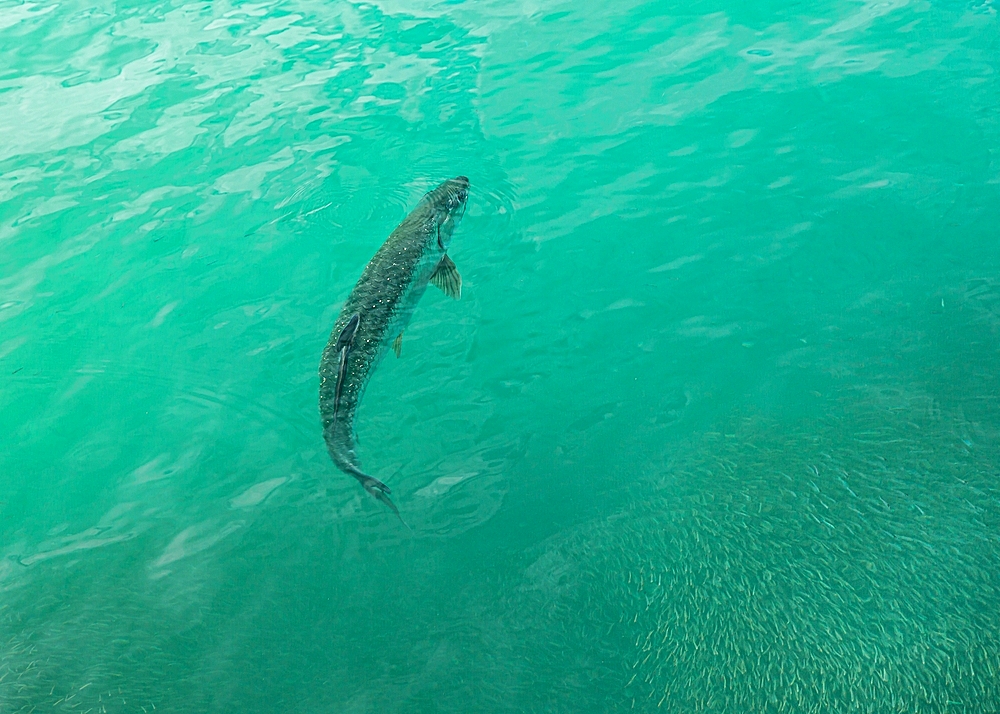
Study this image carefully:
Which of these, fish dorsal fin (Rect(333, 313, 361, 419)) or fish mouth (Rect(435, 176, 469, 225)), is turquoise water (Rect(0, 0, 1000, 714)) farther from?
fish dorsal fin (Rect(333, 313, 361, 419))

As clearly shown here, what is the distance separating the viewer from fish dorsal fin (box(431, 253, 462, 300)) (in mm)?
5234

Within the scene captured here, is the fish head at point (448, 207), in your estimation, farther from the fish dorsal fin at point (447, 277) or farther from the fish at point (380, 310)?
the fish dorsal fin at point (447, 277)

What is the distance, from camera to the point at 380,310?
14.9 feet

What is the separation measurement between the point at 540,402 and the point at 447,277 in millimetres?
1171

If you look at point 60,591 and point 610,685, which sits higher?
point 60,591

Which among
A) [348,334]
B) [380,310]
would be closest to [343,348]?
[348,334]

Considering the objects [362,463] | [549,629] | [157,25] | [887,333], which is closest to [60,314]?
[362,463]

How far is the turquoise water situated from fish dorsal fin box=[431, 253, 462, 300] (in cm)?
38

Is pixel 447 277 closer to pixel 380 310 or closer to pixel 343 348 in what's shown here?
pixel 380 310

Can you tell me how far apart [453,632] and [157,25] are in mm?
12493

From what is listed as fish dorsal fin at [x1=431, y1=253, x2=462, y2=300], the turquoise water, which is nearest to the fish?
fish dorsal fin at [x1=431, y1=253, x2=462, y2=300]

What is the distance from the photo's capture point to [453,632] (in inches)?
157

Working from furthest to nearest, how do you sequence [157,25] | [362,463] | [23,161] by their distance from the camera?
[157,25] < [23,161] < [362,463]

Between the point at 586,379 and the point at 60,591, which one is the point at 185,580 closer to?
the point at 60,591
